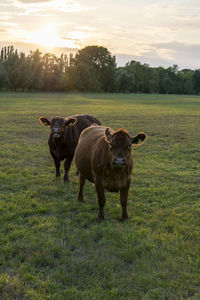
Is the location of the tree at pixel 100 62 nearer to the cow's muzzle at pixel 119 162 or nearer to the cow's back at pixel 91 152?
the cow's back at pixel 91 152

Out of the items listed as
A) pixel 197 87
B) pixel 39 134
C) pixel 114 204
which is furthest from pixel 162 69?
pixel 114 204

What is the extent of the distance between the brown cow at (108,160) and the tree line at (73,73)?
7476 cm

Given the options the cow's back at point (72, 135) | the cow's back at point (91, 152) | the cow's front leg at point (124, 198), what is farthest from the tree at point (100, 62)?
the cow's front leg at point (124, 198)

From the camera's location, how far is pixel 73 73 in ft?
281

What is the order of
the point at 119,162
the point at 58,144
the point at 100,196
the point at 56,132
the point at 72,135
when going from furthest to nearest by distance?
1. the point at 72,135
2. the point at 58,144
3. the point at 56,132
4. the point at 100,196
5. the point at 119,162

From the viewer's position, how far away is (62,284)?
4000mm

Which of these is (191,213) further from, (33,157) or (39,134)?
(39,134)

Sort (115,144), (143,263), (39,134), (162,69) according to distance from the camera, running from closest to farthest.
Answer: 1. (143,263)
2. (115,144)
3. (39,134)
4. (162,69)

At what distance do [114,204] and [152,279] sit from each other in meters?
2.73

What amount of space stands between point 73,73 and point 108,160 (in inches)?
3289

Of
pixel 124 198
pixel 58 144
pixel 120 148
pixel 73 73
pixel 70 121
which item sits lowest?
pixel 124 198

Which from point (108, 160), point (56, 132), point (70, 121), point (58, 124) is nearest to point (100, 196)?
point (108, 160)

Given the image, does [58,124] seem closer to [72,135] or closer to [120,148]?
[72,135]

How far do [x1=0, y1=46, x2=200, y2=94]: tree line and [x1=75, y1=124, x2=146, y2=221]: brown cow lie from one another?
74.8 m
